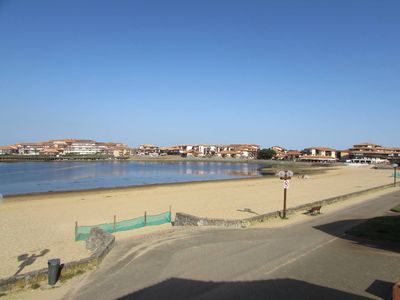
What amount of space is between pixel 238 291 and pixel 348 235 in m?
8.10

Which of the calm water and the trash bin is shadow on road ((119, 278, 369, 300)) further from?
the calm water

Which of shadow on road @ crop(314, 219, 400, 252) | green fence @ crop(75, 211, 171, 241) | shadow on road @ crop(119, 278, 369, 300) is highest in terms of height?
shadow on road @ crop(119, 278, 369, 300)

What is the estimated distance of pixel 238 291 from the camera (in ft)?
27.6

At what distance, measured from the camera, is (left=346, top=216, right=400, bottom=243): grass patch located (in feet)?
45.8

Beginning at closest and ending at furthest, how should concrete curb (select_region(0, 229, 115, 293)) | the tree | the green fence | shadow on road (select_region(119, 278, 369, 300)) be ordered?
shadow on road (select_region(119, 278, 369, 300)), concrete curb (select_region(0, 229, 115, 293)), the green fence, the tree

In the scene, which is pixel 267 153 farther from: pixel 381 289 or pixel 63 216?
pixel 381 289

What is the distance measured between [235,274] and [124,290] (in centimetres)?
287

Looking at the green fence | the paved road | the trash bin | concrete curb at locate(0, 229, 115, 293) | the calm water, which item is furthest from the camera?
the calm water

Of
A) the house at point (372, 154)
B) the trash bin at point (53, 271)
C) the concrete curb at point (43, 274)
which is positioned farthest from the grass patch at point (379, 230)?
the house at point (372, 154)

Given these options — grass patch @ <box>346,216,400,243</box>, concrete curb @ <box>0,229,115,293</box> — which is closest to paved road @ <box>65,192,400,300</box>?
concrete curb @ <box>0,229,115,293</box>

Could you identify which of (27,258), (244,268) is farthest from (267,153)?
(244,268)

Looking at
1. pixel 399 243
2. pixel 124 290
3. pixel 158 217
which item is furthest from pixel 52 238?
pixel 399 243

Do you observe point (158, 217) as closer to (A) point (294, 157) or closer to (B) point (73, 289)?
(B) point (73, 289)

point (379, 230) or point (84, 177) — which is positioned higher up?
point (379, 230)
